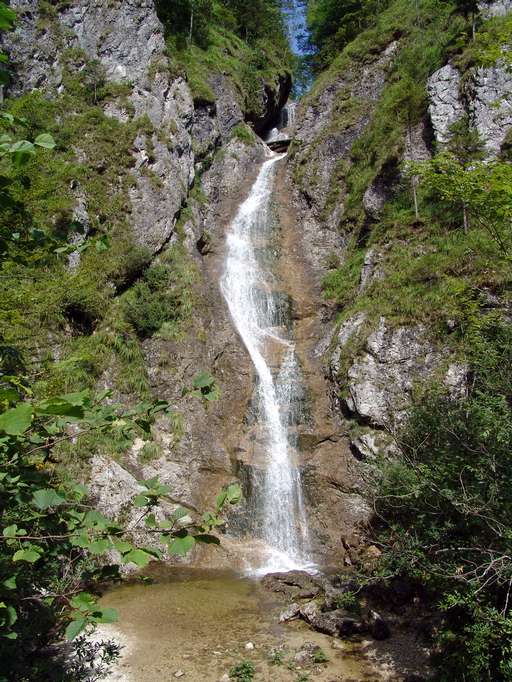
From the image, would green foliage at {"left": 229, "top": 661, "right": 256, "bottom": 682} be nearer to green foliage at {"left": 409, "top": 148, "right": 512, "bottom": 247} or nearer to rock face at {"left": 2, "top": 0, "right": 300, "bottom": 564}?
rock face at {"left": 2, "top": 0, "right": 300, "bottom": 564}

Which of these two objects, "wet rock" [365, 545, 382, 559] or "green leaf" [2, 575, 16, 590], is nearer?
"green leaf" [2, 575, 16, 590]

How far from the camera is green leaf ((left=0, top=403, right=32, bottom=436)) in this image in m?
1.23

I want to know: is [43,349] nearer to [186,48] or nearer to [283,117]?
[186,48]

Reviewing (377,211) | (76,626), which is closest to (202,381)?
(76,626)

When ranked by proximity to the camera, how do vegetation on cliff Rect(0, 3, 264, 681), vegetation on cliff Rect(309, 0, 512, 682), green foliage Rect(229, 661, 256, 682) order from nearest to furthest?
vegetation on cliff Rect(0, 3, 264, 681) < vegetation on cliff Rect(309, 0, 512, 682) < green foliage Rect(229, 661, 256, 682)

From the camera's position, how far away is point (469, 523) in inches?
240

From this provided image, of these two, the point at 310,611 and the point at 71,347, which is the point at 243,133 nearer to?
the point at 71,347

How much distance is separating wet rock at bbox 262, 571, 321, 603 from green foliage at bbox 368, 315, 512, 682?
372cm

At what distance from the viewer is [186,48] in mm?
32562

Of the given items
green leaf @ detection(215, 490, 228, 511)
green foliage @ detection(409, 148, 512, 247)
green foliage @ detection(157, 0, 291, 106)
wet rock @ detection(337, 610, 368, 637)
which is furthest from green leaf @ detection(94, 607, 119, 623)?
green foliage @ detection(157, 0, 291, 106)

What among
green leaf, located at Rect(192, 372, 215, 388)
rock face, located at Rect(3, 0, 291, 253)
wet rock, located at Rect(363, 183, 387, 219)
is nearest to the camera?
green leaf, located at Rect(192, 372, 215, 388)

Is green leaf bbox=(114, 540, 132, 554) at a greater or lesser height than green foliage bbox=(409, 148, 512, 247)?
lesser

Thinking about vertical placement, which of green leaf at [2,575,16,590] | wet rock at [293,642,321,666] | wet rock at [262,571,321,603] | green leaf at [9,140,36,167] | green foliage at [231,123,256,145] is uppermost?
green foliage at [231,123,256,145]

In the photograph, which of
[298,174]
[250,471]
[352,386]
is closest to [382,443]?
[352,386]
